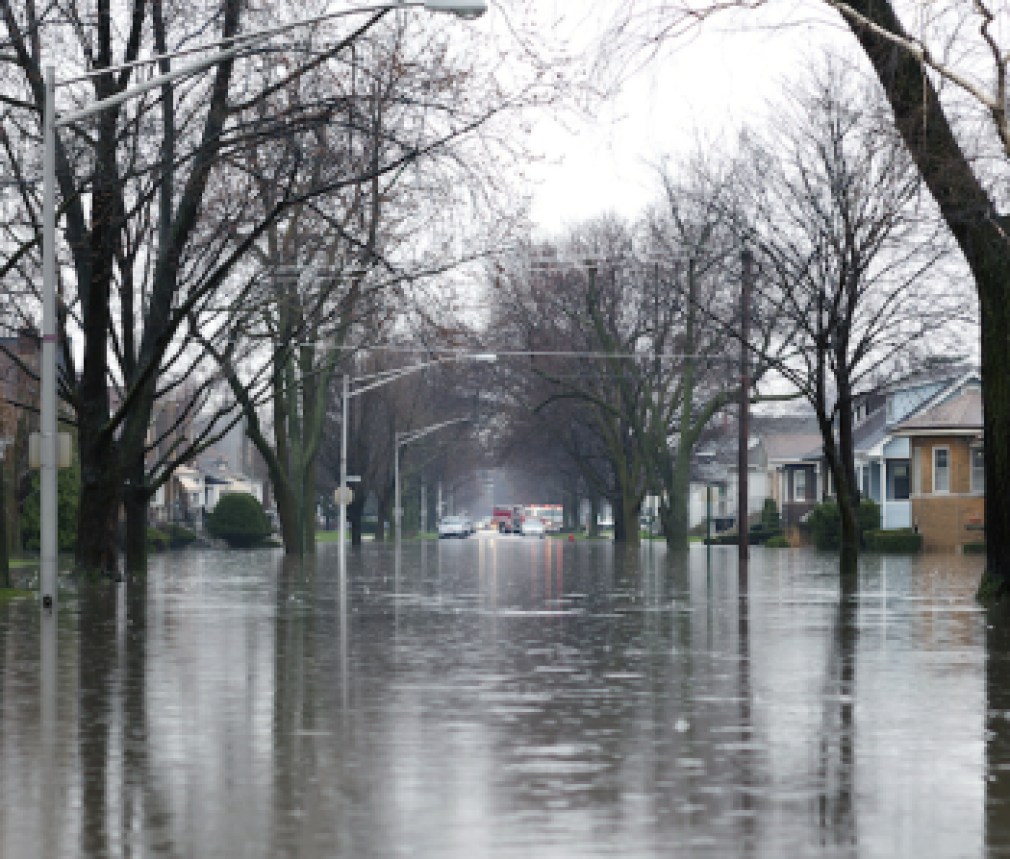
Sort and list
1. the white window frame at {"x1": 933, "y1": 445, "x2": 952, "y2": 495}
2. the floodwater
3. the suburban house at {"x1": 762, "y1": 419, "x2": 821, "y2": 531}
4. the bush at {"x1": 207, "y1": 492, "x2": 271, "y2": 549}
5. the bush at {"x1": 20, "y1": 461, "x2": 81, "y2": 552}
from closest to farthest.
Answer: the floodwater, the bush at {"x1": 20, "y1": 461, "x2": 81, "y2": 552}, the white window frame at {"x1": 933, "y1": 445, "x2": 952, "y2": 495}, the bush at {"x1": 207, "y1": 492, "x2": 271, "y2": 549}, the suburban house at {"x1": 762, "y1": 419, "x2": 821, "y2": 531}

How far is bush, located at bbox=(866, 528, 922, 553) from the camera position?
232 ft

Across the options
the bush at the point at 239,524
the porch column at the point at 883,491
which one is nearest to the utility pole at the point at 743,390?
the porch column at the point at 883,491

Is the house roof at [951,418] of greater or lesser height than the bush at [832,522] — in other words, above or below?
above

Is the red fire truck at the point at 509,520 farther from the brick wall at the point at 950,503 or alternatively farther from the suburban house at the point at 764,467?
the brick wall at the point at 950,503

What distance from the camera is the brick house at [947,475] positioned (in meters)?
73.3

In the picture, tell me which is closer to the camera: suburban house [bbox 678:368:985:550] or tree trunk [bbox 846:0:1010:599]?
tree trunk [bbox 846:0:1010:599]

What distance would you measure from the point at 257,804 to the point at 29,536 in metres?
63.0

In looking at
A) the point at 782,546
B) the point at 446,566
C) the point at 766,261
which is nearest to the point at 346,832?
the point at 766,261

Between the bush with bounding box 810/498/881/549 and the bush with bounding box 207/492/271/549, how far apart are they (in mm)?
26112

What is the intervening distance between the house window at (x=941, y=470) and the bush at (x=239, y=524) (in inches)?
1223

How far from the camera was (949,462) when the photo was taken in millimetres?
73875

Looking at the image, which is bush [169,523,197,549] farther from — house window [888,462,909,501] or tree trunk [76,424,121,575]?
tree trunk [76,424,121,575]

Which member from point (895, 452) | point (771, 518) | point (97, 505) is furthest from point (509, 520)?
point (97, 505)

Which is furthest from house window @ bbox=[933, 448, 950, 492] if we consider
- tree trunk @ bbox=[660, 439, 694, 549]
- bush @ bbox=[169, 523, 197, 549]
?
bush @ bbox=[169, 523, 197, 549]
